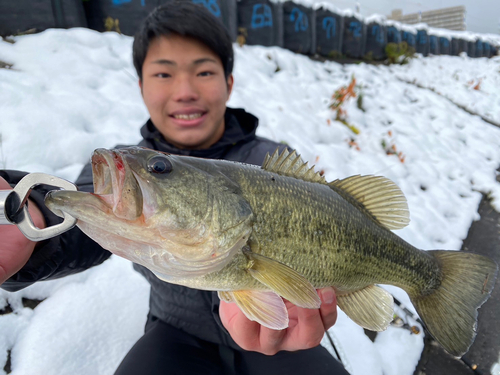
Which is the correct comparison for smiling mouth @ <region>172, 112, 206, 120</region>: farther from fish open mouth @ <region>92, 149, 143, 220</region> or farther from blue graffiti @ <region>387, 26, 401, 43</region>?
blue graffiti @ <region>387, 26, 401, 43</region>

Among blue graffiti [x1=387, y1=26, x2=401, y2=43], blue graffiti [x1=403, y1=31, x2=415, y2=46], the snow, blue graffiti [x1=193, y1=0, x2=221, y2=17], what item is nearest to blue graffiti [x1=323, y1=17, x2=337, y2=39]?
the snow

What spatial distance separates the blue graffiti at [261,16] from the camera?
6.43 m

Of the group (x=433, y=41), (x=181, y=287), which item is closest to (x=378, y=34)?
(x=433, y=41)

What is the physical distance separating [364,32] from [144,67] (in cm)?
974

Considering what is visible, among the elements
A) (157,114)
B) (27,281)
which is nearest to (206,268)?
(27,281)

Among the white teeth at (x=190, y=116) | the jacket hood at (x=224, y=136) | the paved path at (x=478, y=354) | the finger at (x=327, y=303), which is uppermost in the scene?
the white teeth at (x=190, y=116)

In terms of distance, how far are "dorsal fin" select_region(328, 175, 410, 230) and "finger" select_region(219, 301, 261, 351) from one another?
2.42 ft

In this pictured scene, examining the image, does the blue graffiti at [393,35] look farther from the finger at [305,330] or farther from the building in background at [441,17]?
the building in background at [441,17]

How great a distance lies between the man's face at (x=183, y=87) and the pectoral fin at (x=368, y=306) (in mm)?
1271

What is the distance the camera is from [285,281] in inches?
38.8

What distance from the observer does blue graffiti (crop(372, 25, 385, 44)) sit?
9.84 m

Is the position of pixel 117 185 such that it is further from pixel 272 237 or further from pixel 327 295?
pixel 327 295

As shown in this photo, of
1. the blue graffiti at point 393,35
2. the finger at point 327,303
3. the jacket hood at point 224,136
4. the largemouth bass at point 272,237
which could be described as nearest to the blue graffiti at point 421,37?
the blue graffiti at point 393,35

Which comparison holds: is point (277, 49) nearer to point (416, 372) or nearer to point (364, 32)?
point (364, 32)
